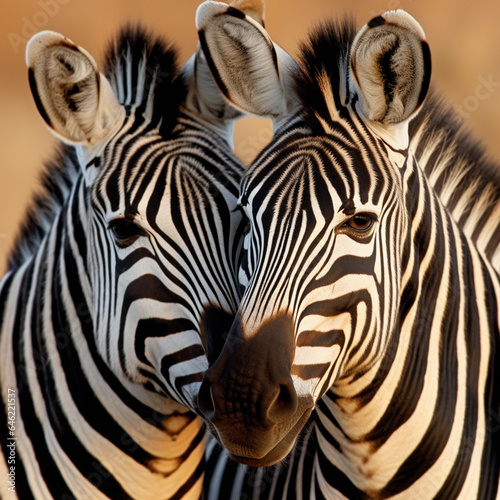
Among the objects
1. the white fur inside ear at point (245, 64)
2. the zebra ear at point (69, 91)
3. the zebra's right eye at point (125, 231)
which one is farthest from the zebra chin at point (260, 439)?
the zebra ear at point (69, 91)

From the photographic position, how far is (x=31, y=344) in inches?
156

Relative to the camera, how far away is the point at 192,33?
63.7ft

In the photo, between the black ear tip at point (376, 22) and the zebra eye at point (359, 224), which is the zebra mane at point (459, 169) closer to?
the black ear tip at point (376, 22)

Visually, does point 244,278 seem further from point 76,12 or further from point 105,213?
point 76,12

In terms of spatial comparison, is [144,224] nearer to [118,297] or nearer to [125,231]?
[125,231]

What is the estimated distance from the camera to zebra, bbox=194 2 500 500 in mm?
3199

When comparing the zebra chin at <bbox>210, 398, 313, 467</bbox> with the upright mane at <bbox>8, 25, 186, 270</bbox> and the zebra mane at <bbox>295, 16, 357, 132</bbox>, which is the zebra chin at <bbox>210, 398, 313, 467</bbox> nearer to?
the zebra mane at <bbox>295, 16, 357, 132</bbox>

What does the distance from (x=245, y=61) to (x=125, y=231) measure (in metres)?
1.06

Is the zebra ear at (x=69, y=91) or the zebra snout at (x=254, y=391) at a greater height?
the zebra ear at (x=69, y=91)

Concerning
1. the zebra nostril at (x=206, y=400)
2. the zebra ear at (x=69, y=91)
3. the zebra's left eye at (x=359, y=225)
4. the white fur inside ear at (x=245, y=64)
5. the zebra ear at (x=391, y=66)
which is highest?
the zebra ear at (x=391, y=66)

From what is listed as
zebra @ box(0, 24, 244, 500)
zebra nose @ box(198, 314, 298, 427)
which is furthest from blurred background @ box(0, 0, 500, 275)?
zebra nose @ box(198, 314, 298, 427)

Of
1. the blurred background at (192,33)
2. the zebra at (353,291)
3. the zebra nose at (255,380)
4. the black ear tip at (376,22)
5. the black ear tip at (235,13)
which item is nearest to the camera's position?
the zebra nose at (255,380)

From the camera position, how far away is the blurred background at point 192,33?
16.6m

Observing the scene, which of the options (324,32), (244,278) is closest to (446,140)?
(324,32)
